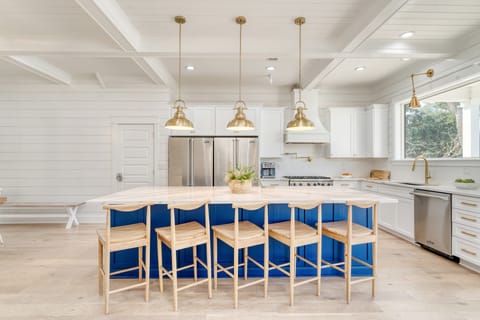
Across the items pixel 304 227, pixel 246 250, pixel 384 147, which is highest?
pixel 384 147

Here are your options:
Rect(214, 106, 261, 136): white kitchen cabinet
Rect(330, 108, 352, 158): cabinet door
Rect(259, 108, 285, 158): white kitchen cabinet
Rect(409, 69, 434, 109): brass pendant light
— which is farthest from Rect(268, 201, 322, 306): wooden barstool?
Rect(330, 108, 352, 158): cabinet door

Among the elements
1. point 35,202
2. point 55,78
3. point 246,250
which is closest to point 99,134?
point 55,78

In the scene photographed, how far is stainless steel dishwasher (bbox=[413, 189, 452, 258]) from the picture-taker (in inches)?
124

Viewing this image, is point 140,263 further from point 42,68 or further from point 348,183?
point 348,183

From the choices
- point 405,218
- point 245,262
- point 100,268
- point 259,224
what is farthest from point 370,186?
point 100,268

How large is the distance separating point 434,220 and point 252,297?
107 inches

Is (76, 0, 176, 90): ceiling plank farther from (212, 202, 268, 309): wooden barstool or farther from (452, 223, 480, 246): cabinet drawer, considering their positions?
(452, 223, 480, 246): cabinet drawer

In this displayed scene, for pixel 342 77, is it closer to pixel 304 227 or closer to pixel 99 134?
pixel 304 227

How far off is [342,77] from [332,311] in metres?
4.12

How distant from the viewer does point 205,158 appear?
15.4 ft

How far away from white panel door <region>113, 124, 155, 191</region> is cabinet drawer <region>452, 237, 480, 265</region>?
481 cm

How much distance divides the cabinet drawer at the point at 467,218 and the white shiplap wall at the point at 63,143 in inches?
179

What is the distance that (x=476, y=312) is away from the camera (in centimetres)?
214

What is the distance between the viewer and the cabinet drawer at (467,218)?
2.82 metres
